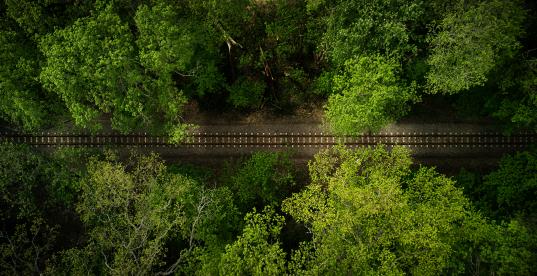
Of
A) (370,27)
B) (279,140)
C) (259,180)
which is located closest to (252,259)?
(259,180)

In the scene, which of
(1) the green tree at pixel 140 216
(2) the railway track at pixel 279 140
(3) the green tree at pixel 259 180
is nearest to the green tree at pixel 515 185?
(2) the railway track at pixel 279 140

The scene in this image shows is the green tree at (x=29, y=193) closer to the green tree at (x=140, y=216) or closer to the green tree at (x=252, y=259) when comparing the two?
the green tree at (x=140, y=216)

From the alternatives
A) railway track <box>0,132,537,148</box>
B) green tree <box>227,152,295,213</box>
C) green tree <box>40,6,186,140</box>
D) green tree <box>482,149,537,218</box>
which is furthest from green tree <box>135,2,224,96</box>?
green tree <box>482,149,537,218</box>

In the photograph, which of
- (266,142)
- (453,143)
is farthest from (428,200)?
(266,142)

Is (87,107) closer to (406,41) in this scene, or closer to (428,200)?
(406,41)

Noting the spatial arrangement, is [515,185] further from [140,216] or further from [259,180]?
[140,216]

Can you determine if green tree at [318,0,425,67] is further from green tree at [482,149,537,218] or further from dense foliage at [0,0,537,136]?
green tree at [482,149,537,218]
